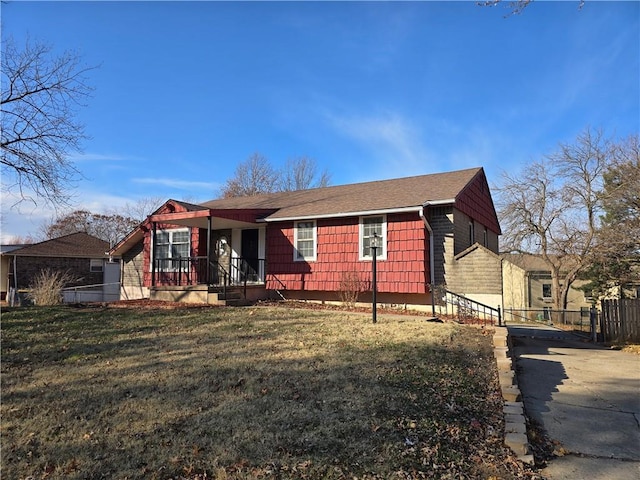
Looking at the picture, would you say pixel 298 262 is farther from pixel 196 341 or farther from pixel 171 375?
pixel 171 375

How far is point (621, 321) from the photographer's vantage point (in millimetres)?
12281

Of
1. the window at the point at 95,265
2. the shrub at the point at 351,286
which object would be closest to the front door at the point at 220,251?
the shrub at the point at 351,286

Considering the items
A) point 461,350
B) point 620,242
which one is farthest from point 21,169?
point 620,242

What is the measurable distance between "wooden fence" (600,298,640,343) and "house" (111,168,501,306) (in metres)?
4.16

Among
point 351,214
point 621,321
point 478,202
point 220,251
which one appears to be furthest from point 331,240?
point 621,321

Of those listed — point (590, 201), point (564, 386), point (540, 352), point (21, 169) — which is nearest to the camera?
point (564, 386)

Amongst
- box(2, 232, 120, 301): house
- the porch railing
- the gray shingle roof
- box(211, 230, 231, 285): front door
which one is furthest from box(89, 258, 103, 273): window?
box(211, 230, 231, 285): front door

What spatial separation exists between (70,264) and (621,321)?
2845 cm

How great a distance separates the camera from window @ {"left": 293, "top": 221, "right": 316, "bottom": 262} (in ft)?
45.3

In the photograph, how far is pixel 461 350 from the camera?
22.2 ft

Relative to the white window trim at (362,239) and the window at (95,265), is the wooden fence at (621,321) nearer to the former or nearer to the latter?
the white window trim at (362,239)

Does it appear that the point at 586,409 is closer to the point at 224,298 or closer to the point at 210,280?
the point at 224,298

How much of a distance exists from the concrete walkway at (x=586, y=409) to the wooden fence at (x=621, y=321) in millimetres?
3504

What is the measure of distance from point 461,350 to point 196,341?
4585 millimetres
